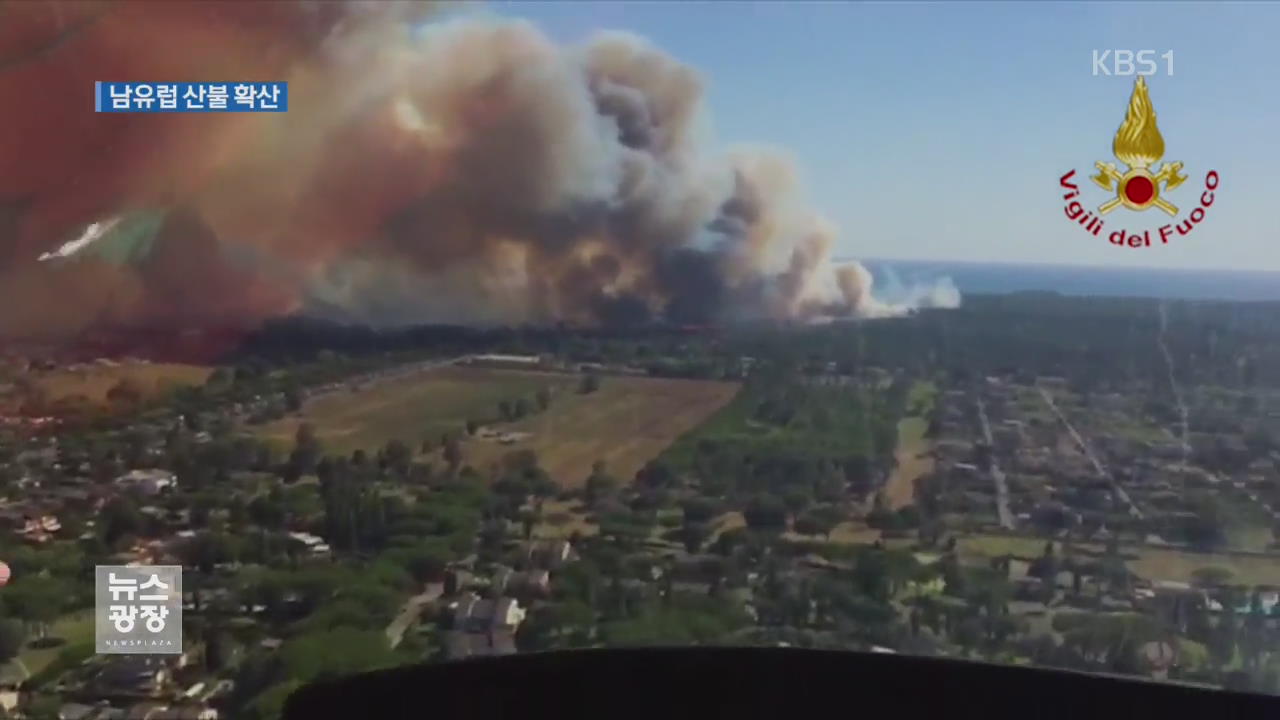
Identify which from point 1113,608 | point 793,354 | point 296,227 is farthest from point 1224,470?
point 296,227

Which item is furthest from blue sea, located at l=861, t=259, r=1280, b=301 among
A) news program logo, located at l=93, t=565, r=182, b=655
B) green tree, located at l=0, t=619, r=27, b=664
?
green tree, located at l=0, t=619, r=27, b=664

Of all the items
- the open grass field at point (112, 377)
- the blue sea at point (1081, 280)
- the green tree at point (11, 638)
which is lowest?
the green tree at point (11, 638)

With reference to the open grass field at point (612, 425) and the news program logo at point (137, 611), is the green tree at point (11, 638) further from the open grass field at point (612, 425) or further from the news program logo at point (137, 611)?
the open grass field at point (612, 425)

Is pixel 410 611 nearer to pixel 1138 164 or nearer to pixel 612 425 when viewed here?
pixel 612 425

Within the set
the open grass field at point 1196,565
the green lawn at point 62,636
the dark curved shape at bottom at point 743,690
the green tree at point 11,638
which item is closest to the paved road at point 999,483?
the open grass field at point 1196,565

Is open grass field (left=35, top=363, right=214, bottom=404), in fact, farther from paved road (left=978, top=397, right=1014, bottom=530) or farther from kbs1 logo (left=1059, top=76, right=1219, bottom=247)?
kbs1 logo (left=1059, top=76, right=1219, bottom=247)

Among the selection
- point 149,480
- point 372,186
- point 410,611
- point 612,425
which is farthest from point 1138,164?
point 149,480

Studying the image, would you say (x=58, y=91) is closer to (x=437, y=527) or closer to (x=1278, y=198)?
(x=437, y=527)
